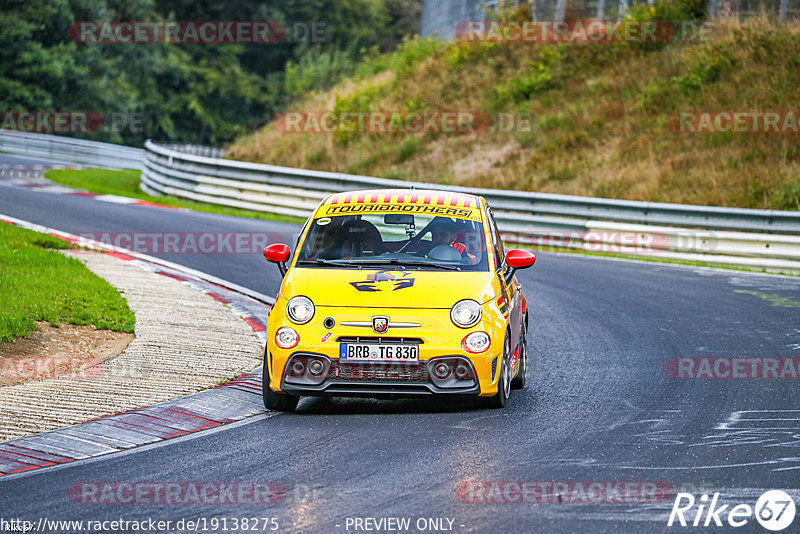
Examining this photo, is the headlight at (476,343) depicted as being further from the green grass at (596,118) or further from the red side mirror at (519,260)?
the green grass at (596,118)

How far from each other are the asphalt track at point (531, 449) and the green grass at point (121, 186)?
1365 centimetres

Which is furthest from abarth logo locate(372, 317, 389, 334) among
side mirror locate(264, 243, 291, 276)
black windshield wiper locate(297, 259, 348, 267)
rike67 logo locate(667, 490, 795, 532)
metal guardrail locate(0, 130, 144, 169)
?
metal guardrail locate(0, 130, 144, 169)

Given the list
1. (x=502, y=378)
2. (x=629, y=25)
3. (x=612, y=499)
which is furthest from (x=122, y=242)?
(x=629, y=25)

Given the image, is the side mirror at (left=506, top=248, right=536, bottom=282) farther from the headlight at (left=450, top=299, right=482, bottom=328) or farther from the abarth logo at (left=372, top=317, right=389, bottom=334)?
the abarth logo at (left=372, top=317, right=389, bottom=334)

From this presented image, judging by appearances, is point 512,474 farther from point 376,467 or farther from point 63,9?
point 63,9

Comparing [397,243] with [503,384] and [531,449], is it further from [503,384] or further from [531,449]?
[531,449]

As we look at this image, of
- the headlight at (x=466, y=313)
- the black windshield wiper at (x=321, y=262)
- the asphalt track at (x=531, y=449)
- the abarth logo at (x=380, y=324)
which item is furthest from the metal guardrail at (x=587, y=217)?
the abarth logo at (x=380, y=324)

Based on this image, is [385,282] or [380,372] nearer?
[380,372]

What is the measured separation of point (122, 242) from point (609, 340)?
9.34 metres

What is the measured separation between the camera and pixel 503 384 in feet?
28.3

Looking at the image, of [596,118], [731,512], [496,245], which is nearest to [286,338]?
[496,245]

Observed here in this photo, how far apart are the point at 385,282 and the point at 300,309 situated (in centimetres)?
71

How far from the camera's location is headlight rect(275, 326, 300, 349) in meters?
8.40

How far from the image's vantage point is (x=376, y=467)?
22.3 ft
